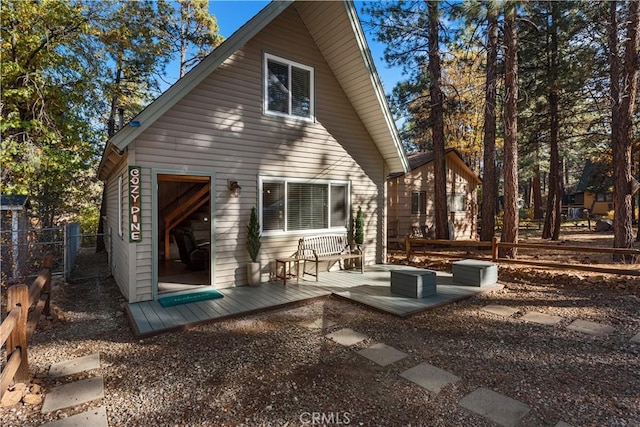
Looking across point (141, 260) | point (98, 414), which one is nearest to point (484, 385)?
point (98, 414)

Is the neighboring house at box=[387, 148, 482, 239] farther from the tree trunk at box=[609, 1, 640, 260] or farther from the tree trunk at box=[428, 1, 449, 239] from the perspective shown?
the tree trunk at box=[609, 1, 640, 260]

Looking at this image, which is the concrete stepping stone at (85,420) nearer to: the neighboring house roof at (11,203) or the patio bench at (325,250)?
the patio bench at (325,250)

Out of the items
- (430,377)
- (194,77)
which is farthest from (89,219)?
(430,377)

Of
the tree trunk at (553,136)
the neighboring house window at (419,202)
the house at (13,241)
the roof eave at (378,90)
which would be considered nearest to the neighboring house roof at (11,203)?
the house at (13,241)

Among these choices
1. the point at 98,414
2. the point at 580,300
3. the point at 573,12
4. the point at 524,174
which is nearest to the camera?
the point at 98,414

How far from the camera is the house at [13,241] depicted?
6.85m

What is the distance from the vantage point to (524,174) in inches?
992

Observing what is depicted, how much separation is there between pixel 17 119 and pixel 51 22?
3033 millimetres

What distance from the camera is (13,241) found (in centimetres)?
693

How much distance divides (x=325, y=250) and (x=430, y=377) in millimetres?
4853

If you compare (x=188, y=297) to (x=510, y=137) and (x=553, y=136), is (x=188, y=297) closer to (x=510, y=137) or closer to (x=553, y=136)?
(x=510, y=137)

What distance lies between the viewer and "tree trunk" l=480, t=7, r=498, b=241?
32.9 feet

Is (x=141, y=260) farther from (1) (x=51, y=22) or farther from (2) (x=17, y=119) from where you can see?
(1) (x=51, y=22)

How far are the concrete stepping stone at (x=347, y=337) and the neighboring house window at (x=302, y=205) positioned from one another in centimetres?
323
